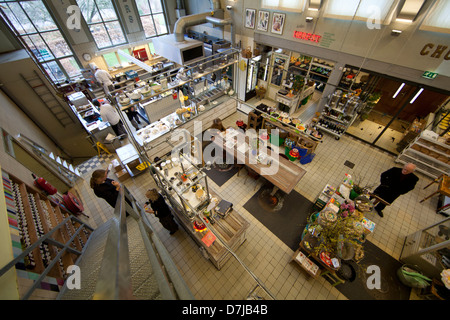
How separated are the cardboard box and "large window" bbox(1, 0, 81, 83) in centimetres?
668

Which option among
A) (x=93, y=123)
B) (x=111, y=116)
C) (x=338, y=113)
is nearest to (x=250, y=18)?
(x=338, y=113)

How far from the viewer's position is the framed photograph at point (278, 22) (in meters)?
6.41

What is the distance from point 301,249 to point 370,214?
2.61m

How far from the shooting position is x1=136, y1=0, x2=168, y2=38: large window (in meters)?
10.1

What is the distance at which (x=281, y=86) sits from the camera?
8.75 metres

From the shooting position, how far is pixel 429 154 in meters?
5.71

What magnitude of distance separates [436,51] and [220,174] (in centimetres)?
647

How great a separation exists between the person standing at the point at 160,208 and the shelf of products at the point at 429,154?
772cm

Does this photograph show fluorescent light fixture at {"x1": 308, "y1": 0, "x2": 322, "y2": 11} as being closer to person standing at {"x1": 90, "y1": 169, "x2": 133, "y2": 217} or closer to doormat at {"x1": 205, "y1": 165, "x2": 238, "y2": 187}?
doormat at {"x1": 205, "y1": 165, "x2": 238, "y2": 187}

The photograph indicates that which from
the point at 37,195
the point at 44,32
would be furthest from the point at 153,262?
the point at 44,32

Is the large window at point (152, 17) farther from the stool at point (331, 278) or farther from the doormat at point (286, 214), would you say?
the stool at point (331, 278)

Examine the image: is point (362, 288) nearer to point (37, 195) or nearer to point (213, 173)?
point (213, 173)

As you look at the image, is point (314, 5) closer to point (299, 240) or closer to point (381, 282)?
point (299, 240)
